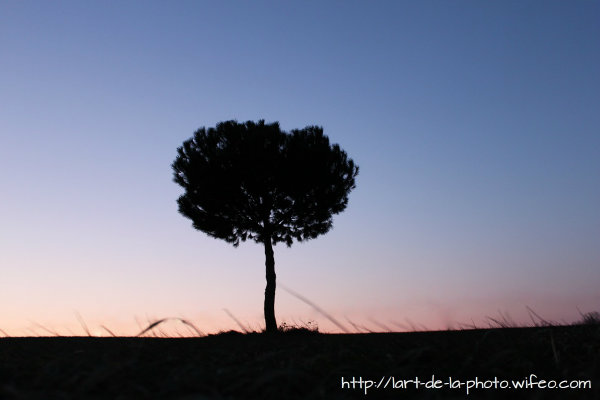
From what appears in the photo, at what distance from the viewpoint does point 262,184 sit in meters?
Answer: 27.1

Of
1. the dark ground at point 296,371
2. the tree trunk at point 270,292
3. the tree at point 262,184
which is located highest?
the tree at point 262,184

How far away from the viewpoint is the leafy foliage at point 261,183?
2711 cm

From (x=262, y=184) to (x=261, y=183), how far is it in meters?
0.08

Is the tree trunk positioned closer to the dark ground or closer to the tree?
the tree

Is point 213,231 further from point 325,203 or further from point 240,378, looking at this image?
point 240,378

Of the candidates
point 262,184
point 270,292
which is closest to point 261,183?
point 262,184

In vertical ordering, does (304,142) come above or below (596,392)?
above

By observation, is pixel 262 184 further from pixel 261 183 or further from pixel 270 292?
pixel 270 292

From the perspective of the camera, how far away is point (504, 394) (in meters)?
4.66

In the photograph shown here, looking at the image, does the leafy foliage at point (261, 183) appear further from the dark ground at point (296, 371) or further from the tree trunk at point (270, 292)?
A: the dark ground at point (296, 371)

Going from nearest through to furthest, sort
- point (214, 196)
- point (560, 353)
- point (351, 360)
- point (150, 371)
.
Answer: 1. point (150, 371)
2. point (351, 360)
3. point (560, 353)
4. point (214, 196)

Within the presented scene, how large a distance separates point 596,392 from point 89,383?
330 cm

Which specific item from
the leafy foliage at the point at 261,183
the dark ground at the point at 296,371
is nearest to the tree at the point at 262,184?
the leafy foliage at the point at 261,183

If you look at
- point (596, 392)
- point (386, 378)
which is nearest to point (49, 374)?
point (386, 378)
